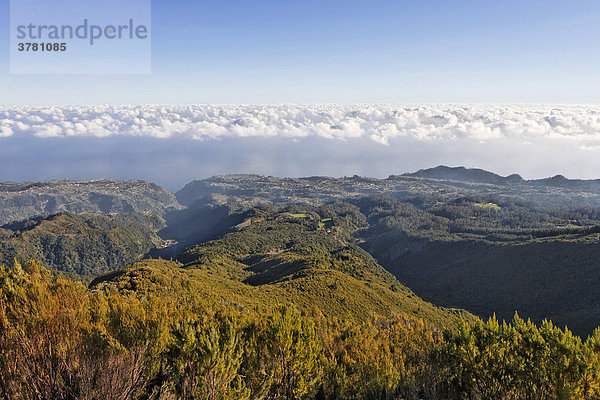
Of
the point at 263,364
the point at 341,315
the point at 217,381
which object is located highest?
the point at 217,381

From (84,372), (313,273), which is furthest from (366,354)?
(313,273)

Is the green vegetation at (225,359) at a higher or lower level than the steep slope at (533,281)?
higher

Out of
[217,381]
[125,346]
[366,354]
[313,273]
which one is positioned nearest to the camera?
[217,381]

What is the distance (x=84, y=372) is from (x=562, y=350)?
2799 cm

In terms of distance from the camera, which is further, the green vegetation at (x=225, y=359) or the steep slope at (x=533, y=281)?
the steep slope at (x=533, y=281)

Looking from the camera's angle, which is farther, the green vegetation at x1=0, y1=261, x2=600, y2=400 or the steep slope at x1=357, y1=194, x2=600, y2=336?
the steep slope at x1=357, y1=194, x2=600, y2=336

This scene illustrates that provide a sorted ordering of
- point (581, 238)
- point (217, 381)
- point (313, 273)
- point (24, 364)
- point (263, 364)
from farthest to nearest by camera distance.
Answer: point (581, 238), point (313, 273), point (263, 364), point (217, 381), point (24, 364)

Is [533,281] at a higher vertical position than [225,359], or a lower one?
lower

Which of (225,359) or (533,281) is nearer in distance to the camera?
(225,359)

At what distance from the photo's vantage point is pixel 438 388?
21.9 metres

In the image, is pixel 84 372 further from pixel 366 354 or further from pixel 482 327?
pixel 482 327

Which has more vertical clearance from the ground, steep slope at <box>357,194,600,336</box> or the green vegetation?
the green vegetation

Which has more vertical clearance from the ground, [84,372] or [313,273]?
[84,372]

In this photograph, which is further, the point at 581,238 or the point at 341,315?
the point at 581,238
